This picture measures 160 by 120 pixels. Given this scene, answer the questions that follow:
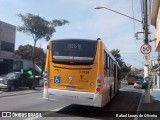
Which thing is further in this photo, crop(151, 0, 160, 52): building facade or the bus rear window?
crop(151, 0, 160, 52): building facade

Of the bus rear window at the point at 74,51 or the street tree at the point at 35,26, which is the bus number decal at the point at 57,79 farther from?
the street tree at the point at 35,26

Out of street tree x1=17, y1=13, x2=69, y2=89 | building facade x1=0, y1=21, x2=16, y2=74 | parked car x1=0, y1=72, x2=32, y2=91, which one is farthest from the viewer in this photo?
building facade x1=0, y1=21, x2=16, y2=74

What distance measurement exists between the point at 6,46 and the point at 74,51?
34.5 metres

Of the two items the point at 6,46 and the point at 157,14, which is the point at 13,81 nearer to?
the point at 157,14

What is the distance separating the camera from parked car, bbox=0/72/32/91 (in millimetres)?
29797

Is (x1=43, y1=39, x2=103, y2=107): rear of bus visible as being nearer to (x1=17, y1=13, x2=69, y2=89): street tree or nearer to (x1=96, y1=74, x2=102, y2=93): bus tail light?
(x1=96, y1=74, x2=102, y2=93): bus tail light

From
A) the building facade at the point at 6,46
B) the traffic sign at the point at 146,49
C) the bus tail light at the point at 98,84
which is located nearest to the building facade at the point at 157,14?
the traffic sign at the point at 146,49

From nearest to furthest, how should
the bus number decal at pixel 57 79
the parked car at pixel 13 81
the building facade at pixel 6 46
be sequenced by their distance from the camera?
the bus number decal at pixel 57 79
the parked car at pixel 13 81
the building facade at pixel 6 46

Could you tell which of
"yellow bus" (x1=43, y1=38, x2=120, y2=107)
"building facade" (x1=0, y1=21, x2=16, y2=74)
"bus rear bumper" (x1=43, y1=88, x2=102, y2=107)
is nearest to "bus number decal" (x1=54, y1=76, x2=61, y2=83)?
"yellow bus" (x1=43, y1=38, x2=120, y2=107)

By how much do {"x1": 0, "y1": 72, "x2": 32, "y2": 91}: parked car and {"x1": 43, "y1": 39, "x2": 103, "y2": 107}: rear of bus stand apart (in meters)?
16.2

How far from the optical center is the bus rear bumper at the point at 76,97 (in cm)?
1338

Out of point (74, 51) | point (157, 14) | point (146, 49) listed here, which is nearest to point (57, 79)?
point (74, 51)

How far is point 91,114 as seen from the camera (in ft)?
47.7

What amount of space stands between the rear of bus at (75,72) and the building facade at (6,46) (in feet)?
103
